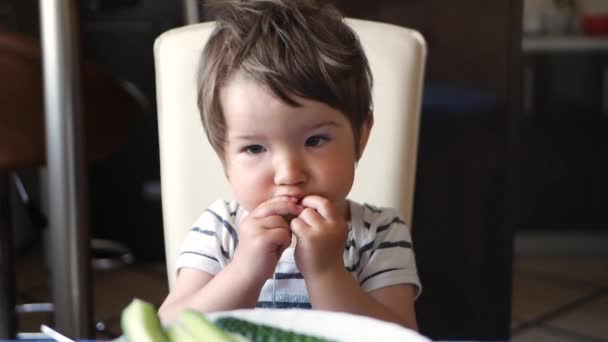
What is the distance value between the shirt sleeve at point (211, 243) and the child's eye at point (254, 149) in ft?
0.40

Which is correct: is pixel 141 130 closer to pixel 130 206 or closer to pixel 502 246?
pixel 130 206

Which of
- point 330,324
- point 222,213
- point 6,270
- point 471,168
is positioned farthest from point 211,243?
point 6,270

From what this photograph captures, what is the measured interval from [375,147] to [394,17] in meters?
0.41

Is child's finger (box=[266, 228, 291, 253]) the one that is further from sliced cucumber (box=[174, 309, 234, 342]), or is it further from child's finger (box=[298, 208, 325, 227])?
sliced cucumber (box=[174, 309, 234, 342])

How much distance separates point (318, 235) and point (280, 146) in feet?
0.28

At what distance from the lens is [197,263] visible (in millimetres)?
729

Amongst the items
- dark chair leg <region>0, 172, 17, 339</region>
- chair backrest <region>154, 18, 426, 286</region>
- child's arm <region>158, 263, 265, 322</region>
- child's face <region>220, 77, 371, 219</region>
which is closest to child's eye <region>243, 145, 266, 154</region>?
child's face <region>220, 77, 371, 219</region>

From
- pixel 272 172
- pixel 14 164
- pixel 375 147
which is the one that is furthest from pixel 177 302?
pixel 14 164

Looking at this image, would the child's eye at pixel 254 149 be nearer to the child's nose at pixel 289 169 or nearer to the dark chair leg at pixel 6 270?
the child's nose at pixel 289 169

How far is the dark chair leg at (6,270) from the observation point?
1.36 metres

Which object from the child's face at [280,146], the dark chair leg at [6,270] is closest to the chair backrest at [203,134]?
the child's face at [280,146]

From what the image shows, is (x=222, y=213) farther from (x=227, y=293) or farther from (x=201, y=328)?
(x=201, y=328)

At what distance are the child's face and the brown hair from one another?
1 centimetres

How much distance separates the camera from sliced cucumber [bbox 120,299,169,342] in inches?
14.7
